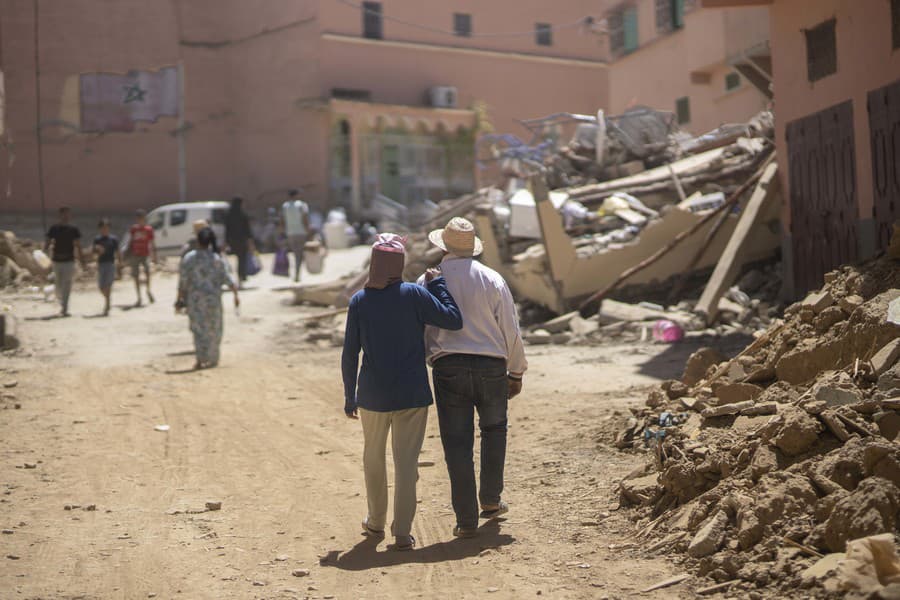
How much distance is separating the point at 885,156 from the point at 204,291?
25.6 ft

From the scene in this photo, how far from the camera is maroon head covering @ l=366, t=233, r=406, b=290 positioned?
218 inches

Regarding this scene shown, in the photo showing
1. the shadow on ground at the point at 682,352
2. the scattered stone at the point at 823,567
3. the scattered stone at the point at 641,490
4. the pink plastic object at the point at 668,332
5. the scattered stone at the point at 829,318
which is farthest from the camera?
the pink plastic object at the point at 668,332

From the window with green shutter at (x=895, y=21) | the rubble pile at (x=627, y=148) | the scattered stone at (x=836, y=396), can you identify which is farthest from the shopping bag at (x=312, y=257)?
the scattered stone at (x=836, y=396)

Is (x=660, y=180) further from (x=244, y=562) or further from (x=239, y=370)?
(x=244, y=562)

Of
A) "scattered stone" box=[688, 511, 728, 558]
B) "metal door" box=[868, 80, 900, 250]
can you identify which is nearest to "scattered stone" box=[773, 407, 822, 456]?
"scattered stone" box=[688, 511, 728, 558]

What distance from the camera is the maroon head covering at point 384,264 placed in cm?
554

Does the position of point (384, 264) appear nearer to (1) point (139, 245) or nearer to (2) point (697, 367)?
(2) point (697, 367)

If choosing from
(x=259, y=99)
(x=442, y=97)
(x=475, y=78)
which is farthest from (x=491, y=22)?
(x=259, y=99)

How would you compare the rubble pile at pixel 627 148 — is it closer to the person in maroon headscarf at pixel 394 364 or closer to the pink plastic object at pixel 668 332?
the pink plastic object at pixel 668 332

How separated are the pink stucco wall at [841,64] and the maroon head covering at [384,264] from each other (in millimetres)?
6941

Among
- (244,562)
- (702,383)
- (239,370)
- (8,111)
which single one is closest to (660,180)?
(239,370)

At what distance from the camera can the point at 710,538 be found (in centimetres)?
491

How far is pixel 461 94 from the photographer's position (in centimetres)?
3925

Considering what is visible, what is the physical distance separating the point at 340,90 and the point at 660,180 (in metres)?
19.9
